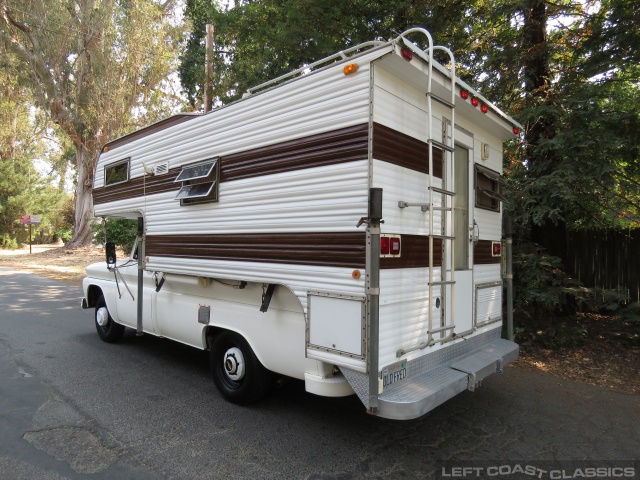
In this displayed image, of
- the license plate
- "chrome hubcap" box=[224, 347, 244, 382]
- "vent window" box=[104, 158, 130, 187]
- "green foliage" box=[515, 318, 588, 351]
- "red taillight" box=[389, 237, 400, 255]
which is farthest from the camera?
"green foliage" box=[515, 318, 588, 351]

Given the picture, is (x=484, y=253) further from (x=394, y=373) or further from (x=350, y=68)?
(x=350, y=68)

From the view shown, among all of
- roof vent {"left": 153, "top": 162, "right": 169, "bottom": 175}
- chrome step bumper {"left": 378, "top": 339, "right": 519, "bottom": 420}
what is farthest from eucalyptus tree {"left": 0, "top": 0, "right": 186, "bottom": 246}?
chrome step bumper {"left": 378, "top": 339, "right": 519, "bottom": 420}

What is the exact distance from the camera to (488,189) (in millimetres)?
4609

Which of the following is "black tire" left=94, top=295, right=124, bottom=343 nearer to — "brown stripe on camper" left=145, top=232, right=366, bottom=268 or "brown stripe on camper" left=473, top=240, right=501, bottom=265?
"brown stripe on camper" left=145, top=232, right=366, bottom=268

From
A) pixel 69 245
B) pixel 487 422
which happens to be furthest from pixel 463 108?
pixel 69 245

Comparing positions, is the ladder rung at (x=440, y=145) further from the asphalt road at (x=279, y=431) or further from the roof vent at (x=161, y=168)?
the roof vent at (x=161, y=168)

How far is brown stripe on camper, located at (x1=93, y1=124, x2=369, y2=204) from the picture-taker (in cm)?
308

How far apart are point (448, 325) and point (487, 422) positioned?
0.99 m

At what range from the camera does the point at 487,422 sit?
3844 mm

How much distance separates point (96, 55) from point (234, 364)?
19.5m

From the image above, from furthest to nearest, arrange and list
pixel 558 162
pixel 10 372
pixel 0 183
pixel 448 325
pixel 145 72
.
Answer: pixel 0 183 → pixel 145 72 → pixel 558 162 → pixel 10 372 → pixel 448 325

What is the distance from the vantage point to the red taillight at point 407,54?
304 centimetres

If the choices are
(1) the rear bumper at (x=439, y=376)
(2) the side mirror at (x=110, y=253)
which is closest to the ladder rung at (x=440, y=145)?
(1) the rear bumper at (x=439, y=376)

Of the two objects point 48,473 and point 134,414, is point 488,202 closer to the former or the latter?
point 134,414
